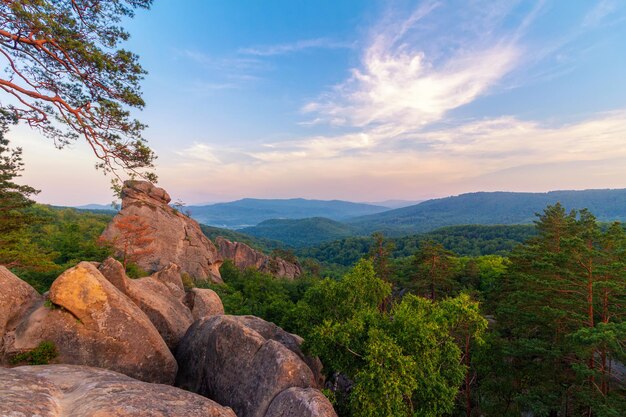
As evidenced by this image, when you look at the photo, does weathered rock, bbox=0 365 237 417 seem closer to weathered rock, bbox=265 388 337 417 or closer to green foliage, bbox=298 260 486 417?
weathered rock, bbox=265 388 337 417

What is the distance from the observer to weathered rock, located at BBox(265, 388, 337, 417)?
10.3 m

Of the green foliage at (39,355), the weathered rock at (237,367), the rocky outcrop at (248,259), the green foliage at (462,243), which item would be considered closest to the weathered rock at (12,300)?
the green foliage at (39,355)

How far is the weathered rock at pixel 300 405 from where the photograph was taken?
10297 millimetres

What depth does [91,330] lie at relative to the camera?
12.5 m

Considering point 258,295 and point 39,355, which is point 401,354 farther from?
point 258,295

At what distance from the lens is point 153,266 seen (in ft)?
136

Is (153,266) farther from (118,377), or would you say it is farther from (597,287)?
(597,287)

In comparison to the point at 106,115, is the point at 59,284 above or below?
below

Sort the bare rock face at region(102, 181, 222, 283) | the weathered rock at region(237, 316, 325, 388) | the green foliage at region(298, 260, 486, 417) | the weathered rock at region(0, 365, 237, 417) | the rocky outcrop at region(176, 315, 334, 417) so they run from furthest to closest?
the bare rock face at region(102, 181, 222, 283), the weathered rock at region(237, 316, 325, 388), the rocky outcrop at region(176, 315, 334, 417), the green foliage at region(298, 260, 486, 417), the weathered rock at region(0, 365, 237, 417)

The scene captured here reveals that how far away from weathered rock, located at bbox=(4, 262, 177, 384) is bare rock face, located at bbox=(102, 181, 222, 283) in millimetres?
27109

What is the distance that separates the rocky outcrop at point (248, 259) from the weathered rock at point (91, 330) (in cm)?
6922

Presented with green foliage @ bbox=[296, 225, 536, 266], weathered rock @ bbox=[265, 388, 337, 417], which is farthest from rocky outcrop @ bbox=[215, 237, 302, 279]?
weathered rock @ bbox=[265, 388, 337, 417]

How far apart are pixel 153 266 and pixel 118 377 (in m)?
35.4

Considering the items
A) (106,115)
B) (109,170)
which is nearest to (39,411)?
(109,170)
